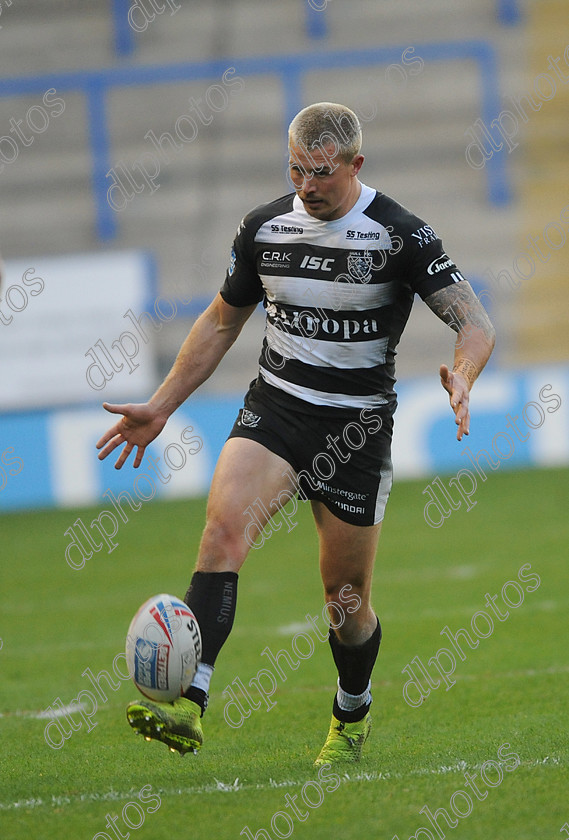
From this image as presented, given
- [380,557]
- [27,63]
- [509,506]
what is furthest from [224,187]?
[380,557]

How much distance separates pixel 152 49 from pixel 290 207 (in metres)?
16.0

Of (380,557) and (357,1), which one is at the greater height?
(357,1)

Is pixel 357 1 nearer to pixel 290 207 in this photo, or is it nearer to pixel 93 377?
pixel 93 377

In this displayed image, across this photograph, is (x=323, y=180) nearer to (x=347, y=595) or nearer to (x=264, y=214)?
(x=264, y=214)

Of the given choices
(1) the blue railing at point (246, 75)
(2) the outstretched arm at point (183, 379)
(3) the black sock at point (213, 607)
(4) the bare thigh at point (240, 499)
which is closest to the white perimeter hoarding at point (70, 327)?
(1) the blue railing at point (246, 75)

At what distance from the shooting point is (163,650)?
399cm

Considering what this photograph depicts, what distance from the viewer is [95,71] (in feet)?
63.0

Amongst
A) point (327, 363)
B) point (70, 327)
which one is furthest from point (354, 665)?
point (70, 327)

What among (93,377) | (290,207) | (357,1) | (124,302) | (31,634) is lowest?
(93,377)

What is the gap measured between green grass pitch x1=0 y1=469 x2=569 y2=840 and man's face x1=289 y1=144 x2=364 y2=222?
2.16 meters

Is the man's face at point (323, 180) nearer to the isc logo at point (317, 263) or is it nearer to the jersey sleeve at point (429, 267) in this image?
the isc logo at point (317, 263)

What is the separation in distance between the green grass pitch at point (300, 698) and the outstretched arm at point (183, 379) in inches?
52.4

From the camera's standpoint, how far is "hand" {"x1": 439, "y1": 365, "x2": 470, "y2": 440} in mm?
4066

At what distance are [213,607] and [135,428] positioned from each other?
0.92 metres
